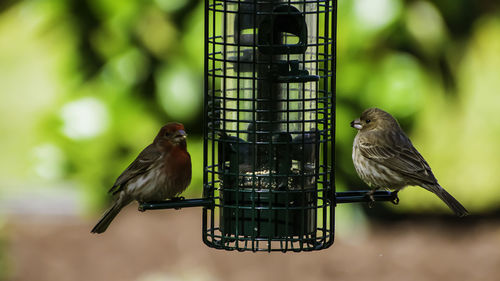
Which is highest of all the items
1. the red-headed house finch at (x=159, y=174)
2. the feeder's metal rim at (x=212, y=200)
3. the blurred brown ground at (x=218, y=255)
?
the red-headed house finch at (x=159, y=174)

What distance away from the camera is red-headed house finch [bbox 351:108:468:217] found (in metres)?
6.86

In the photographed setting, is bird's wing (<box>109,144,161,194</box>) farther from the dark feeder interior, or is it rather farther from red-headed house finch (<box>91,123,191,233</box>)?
the dark feeder interior

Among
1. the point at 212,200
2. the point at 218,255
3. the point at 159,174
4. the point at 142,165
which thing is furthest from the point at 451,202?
the point at 218,255

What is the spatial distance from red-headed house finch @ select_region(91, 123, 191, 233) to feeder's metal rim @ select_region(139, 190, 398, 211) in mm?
238

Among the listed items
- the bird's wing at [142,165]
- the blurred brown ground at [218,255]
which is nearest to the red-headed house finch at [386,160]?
the bird's wing at [142,165]

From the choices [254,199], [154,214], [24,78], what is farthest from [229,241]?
[24,78]

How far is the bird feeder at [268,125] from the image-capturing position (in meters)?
5.68

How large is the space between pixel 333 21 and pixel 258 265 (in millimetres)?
4683

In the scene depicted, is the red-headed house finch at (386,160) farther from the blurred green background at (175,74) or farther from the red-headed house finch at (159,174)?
the blurred green background at (175,74)

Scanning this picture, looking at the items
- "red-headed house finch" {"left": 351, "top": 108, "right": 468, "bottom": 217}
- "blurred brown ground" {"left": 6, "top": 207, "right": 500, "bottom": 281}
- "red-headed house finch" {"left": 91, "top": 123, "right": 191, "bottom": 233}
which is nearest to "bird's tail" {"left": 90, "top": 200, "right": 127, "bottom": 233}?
"red-headed house finch" {"left": 91, "top": 123, "right": 191, "bottom": 233}

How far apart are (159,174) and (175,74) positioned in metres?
3.50

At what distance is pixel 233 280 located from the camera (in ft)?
32.3

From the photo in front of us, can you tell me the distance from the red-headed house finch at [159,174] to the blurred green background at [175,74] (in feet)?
10.6

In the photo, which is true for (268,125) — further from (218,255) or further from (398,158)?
(218,255)
